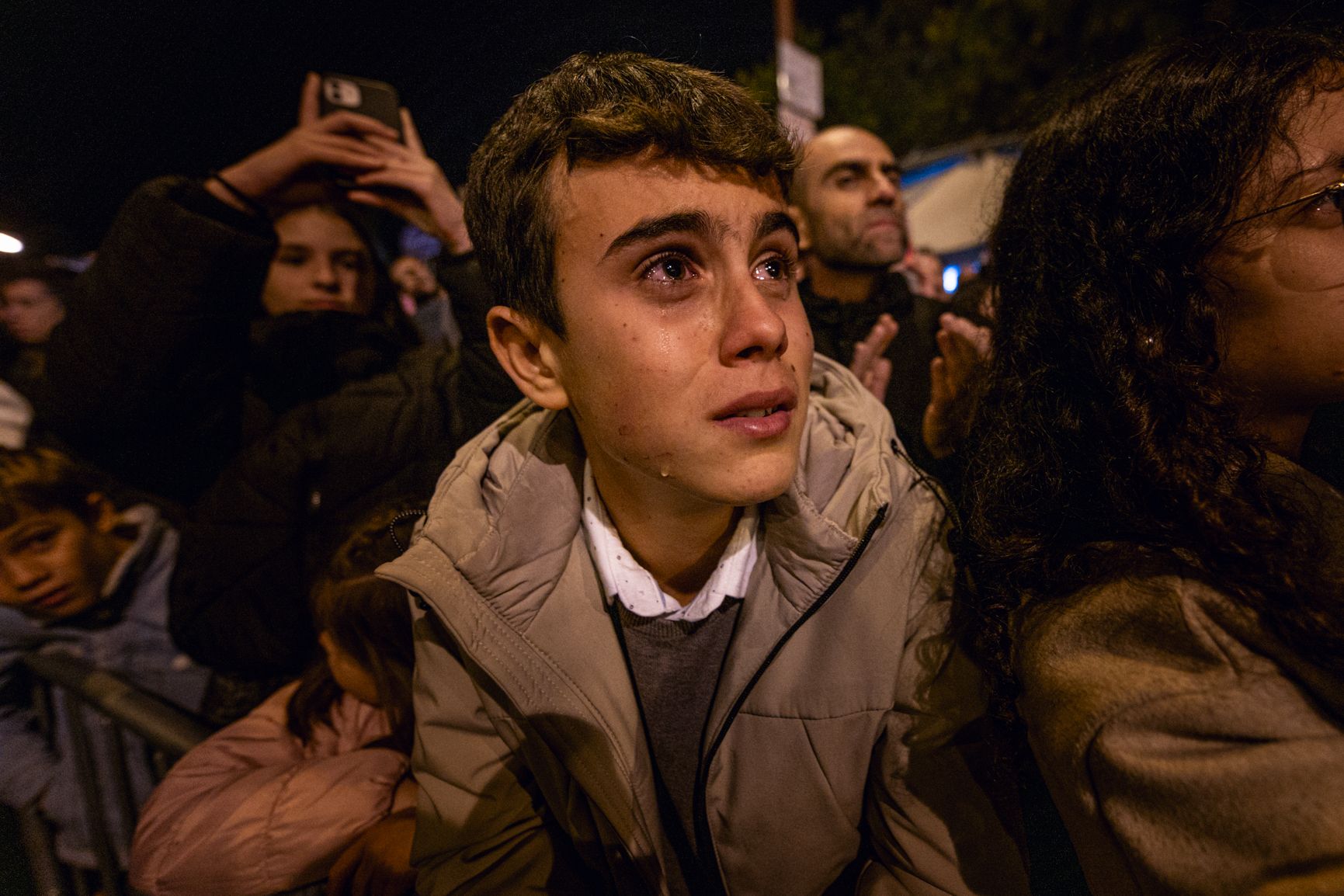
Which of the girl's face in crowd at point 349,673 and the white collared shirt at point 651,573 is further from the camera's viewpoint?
the girl's face in crowd at point 349,673

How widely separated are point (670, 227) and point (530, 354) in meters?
0.50

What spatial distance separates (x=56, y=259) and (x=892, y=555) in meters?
2.84

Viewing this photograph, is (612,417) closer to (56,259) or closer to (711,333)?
(711,333)

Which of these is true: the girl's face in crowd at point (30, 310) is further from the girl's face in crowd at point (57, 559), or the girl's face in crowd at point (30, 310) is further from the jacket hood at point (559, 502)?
the jacket hood at point (559, 502)

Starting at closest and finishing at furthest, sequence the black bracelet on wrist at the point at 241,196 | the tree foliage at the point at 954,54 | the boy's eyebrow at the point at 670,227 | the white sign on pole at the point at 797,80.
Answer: the boy's eyebrow at the point at 670,227 < the black bracelet on wrist at the point at 241,196 < the white sign on pole at the point at 797,80 < the tree foliage at the point at 954,54

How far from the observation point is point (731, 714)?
141 centimetres

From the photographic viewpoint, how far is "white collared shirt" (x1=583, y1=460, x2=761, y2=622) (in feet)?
4.97

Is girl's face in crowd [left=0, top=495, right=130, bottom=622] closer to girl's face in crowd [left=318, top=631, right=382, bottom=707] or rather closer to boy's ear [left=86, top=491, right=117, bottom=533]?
boy's ear [left=86, top=491, right=117, bottom=533]

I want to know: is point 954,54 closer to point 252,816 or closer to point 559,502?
point 559,502

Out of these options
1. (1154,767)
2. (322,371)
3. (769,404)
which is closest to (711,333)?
(769,404)

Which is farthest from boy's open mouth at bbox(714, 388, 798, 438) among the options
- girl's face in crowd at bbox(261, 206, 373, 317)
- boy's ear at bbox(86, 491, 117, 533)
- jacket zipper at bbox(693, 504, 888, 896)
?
boy's ear at bbox(86, 491, 117, 533)

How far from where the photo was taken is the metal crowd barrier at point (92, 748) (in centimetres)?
190

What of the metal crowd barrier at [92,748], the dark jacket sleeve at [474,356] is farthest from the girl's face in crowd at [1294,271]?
the metal crowd barrier at [92,748]

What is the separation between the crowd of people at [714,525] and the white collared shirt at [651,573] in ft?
0.04
